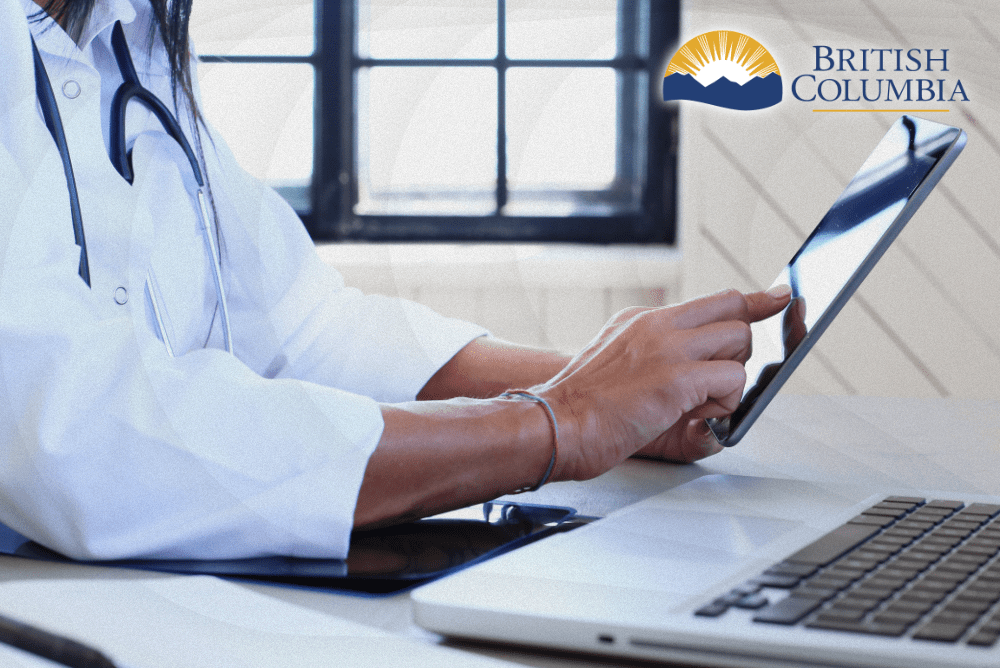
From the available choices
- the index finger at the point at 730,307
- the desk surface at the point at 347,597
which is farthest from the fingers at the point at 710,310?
the desk surface at the point at 347,597

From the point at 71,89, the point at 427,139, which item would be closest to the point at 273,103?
the point at 427,139

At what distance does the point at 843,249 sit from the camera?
64cm

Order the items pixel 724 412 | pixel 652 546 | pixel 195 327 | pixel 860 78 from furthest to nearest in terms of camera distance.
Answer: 1. pixel 860 78
2. pixel 195 327
3. pixel 724 412
4. pixel 652 546

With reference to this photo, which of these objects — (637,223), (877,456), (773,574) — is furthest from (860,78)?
(773,574)

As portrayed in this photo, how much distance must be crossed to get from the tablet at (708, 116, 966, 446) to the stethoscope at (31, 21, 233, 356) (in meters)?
0.37

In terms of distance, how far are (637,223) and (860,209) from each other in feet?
3.87

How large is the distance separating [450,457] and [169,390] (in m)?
0.14

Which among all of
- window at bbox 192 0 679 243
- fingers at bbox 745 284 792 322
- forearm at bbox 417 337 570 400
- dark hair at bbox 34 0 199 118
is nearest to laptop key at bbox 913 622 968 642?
fingers at bbox 745 284 792 322

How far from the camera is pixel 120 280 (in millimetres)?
609

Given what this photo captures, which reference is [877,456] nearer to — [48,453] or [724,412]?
[724,412]

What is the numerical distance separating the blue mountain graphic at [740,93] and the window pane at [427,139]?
0.38 meters

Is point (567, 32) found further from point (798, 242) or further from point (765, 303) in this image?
point (765, 303)

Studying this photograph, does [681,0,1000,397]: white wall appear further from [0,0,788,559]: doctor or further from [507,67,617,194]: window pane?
[0,0,788,559]: doctor

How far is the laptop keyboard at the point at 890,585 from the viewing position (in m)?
0.31
